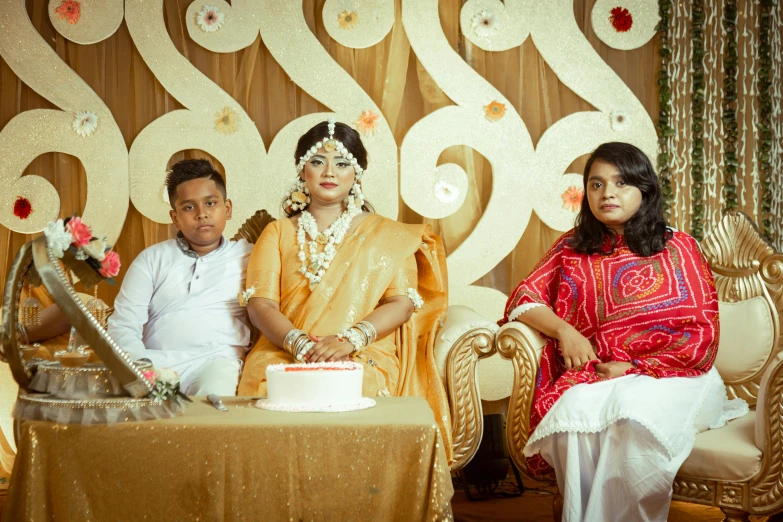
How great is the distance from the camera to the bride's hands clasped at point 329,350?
2873 millimetres

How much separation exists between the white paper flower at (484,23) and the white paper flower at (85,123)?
7.20 feet

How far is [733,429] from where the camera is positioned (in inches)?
109

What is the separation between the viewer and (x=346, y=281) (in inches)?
127

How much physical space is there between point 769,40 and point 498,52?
58.7 inches

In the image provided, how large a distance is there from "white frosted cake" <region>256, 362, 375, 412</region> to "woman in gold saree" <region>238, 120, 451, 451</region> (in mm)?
916

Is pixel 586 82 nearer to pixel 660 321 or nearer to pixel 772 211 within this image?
pixel 772 211

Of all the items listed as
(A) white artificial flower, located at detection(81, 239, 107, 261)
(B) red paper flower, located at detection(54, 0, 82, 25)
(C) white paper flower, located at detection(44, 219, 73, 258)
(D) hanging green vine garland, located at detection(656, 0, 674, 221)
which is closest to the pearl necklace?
(A) white artificial flower, located at detection(81, 239, 107, 261)

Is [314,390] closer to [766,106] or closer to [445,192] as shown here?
[445,192]

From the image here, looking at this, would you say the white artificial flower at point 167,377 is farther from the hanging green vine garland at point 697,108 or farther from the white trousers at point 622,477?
the hanging green vine garland at point 697,108

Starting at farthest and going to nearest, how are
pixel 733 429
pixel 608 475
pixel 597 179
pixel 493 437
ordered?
pixel 493 437 < pixel 597 179 < pixel 733 429 < pixel 608 475

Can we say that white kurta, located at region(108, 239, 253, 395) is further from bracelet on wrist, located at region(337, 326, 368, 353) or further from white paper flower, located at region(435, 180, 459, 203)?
white paper flower, located at region(435, 180, 459, 203)

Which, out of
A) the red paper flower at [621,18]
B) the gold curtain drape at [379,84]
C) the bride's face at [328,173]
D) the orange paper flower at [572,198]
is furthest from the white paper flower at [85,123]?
the red paper flower at [621,18]

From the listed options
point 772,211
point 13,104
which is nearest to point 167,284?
point 13,104

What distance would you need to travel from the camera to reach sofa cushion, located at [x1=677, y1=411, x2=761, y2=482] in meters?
2.52
